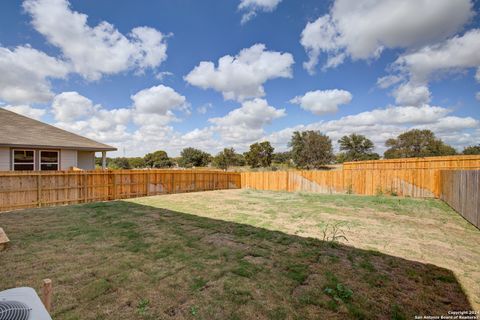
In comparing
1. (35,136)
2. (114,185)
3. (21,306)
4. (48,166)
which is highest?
(35,136)

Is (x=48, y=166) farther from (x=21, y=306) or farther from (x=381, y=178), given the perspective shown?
(x=381, y=178)

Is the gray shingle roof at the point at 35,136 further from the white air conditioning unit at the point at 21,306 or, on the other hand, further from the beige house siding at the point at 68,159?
the white air conditioning unit at the point at 21,306

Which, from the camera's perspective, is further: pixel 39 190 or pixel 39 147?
pixel 39 147

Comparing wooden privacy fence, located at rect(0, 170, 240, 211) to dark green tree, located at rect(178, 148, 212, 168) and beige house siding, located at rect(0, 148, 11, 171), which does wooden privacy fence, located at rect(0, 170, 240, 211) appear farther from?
dark green tree, located at rect(178, 148, 212, 168)

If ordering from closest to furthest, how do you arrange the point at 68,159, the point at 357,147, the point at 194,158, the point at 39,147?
the point at 39,147 → the point at 68,159 → the point at 357,147 → the point at 194,158

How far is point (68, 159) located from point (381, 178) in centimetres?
1672

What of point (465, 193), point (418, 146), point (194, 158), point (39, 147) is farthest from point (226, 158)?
point (465, 193)

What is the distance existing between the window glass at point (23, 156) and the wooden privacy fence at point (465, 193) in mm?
16414

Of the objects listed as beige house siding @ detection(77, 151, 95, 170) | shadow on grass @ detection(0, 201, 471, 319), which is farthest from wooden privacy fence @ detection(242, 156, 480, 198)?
beige house siding @ detection(77, 151, 95, 170)

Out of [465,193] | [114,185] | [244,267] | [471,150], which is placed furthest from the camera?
[471,150]

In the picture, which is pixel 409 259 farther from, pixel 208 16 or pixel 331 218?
pixel 208 16

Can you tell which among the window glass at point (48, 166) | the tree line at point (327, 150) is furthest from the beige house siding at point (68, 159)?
the tree line at point (327, 150)

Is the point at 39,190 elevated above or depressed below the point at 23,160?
below

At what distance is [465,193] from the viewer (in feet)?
21.6
